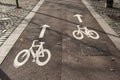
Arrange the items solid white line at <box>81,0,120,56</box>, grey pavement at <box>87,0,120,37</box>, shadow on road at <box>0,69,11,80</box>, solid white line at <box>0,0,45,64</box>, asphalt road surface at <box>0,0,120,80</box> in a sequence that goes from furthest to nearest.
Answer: grey pavement at <box>87,0,120,37</box> → solid white line at <box>81,0,120,56</box> → solid white line at <box>0,0,45,64</box> → asphalt road surface at <box>0,0,120,80</box> → shadow on road at <box>0,69,11,80</box>

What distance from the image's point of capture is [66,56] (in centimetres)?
829

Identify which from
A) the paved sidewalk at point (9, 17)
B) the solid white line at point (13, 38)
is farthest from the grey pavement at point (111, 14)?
the paved sidewalk at point (9, 17)

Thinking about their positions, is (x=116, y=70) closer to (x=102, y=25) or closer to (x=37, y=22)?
(x=102, y=25)

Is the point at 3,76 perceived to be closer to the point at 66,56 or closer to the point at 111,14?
the point at 66,56

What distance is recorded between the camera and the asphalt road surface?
6988 millimetres

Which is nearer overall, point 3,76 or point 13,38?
point 3,76

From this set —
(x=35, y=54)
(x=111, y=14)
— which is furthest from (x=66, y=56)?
(x=111, y=14)

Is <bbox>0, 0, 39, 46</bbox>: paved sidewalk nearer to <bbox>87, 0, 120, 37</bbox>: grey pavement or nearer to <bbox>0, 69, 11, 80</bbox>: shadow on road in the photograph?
<bbox>0, 69, 11, 80</bbox>: shadow on road

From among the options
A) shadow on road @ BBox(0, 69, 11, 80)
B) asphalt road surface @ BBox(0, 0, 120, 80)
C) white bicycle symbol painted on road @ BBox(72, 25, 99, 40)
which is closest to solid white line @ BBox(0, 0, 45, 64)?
asphalt road surface @ BBox(0, 0, 120, 80)

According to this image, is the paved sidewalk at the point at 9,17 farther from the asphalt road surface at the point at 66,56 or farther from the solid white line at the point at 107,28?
the solid white line at the point at 107,28

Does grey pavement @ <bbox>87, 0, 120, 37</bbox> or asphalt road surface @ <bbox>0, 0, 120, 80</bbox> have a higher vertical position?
asphalt road surface @ <bbox>0, 0, 120, 80</bbox>

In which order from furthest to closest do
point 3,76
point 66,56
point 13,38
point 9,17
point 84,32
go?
1. point 9,17
2. point 84,32
3. point 13,38
4. point 66,56
5. point 3,76

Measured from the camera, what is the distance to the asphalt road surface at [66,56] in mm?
6988

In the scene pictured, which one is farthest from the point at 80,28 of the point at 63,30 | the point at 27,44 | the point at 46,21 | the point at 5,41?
the point at 5,41
